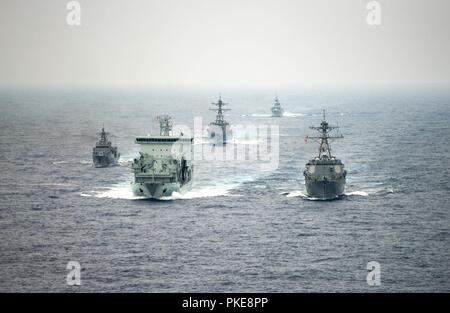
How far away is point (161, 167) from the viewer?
440ft

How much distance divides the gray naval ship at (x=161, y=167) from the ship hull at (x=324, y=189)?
793 inches

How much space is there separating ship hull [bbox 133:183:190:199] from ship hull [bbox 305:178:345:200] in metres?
20.5

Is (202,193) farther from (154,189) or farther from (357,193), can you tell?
(357,193)

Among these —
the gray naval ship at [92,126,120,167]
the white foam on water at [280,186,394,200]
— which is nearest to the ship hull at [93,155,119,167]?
the gray naval ship at [92,126,120,167]

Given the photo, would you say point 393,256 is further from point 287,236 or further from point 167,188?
point 167,188

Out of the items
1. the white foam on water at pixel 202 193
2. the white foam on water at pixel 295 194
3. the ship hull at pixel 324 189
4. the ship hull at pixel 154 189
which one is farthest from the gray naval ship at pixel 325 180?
the ship hull at pixel 154 189

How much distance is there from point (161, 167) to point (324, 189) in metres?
25.8

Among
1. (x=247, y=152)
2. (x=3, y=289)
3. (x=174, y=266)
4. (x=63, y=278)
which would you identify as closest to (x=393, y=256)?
(x=174, y=266)

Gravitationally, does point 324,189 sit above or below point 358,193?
above

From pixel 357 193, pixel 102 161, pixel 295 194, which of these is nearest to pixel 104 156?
pixel 102 161

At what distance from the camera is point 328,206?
407 feet

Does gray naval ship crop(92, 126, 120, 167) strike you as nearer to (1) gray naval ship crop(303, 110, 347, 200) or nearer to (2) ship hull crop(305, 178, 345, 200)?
(1) gray naval ship crop(303, 110, 347, 200)

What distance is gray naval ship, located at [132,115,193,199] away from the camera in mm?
130250
